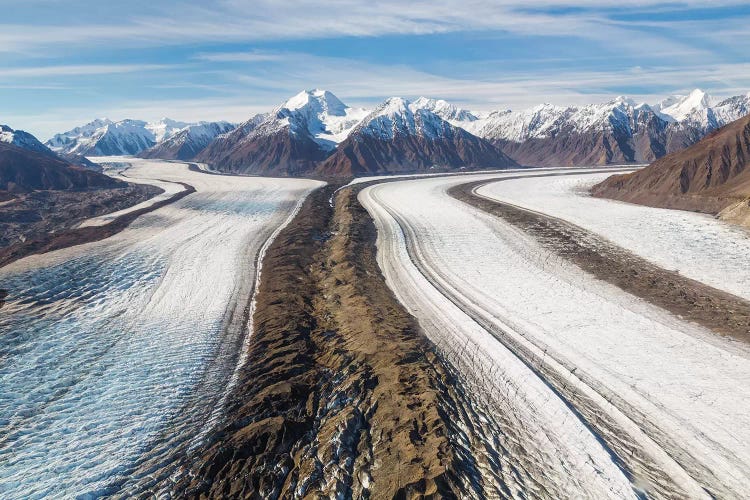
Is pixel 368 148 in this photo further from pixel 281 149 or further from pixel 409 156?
pixel 281 149

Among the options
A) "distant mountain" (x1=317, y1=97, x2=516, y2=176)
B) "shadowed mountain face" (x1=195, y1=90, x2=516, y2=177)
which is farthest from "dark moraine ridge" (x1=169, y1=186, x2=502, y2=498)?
"shadowed mountain face" (x1=195, y1=90, x2=516, y2=177)

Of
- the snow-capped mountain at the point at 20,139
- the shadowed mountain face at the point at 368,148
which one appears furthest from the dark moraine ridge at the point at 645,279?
the snow-capped mountain at the point at 20,139

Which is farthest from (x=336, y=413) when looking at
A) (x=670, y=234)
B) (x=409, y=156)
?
(x=409, y=156)

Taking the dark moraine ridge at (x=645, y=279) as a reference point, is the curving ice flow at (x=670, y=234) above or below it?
below

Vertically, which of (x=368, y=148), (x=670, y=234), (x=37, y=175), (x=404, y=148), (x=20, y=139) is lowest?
(x=670, y=234)

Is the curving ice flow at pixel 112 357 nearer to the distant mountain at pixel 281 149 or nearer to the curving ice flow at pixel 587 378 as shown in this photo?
the curving ice flow at pixel 587 378
